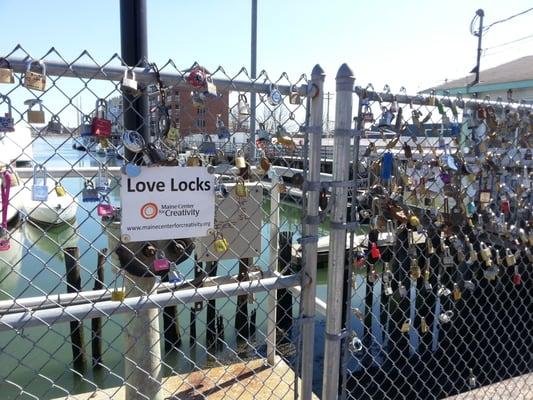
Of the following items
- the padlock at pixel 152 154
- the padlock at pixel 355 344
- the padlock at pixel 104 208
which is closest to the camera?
the padlock at pixel 152 154

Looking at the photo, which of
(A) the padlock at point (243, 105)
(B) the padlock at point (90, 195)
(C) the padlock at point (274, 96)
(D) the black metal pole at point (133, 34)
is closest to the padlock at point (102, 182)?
(B) the padlock at point (90, 195)

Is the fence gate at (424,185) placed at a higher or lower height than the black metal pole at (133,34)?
lower

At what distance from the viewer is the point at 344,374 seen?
1.83 m

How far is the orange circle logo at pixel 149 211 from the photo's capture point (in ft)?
4.51

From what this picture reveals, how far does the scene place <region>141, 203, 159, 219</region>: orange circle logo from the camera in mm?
1374

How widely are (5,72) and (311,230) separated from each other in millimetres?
1126

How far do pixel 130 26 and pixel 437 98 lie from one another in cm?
145

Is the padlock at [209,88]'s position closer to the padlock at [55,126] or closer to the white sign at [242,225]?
the padlock at [55,126]

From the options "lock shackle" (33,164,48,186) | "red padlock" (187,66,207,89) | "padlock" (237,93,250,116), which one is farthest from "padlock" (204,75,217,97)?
"lock shackle" (33,164,48,186)

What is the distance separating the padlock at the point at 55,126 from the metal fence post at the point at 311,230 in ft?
2.81

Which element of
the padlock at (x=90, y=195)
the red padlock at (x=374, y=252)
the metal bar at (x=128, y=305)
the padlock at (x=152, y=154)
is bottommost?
the metal bar at (x=128, y=305)

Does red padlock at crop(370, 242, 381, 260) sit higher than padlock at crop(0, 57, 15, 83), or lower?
lower

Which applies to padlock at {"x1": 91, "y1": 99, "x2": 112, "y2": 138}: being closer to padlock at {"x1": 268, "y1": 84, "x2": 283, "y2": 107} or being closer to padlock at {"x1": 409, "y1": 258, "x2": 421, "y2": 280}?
padlock at {"x1": 268, "y1": 84, "x2": 283, "y2": 107}

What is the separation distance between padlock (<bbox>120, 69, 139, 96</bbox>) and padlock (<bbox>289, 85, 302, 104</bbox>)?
580 millimetres
